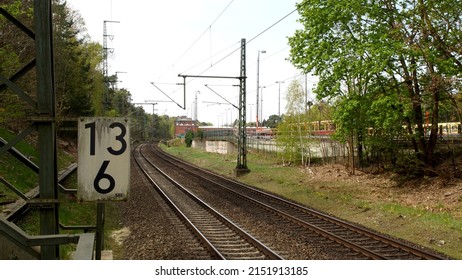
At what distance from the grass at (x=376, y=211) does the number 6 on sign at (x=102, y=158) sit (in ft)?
28.4

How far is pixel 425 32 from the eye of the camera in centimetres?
1714

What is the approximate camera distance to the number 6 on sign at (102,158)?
→ 4.58 m

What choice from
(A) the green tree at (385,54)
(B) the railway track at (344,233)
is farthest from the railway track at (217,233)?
(A) the green tree at (385,54)

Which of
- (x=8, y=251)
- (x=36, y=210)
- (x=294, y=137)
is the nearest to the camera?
(x=8, y=251)

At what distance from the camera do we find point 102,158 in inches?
181

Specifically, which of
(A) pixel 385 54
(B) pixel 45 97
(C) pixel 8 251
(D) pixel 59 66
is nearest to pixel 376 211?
(A) pixel 385 54

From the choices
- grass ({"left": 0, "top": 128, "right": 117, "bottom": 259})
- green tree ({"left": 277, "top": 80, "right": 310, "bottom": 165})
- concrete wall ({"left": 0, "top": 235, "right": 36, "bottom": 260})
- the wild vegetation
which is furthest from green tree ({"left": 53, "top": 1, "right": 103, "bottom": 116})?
concrete wall ({"left": 0, "top": 235, "right": 36, "bottom": 260})

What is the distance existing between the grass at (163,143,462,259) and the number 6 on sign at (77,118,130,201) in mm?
8655

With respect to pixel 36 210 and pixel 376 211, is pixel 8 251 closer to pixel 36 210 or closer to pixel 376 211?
pixel 36 210

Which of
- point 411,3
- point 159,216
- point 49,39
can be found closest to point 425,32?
point 411,3

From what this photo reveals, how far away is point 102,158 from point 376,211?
1278cm

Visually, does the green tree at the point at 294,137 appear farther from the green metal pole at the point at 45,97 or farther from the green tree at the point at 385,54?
the green metal pole at the point at 45,97

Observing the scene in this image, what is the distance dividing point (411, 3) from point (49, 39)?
1735 cm
